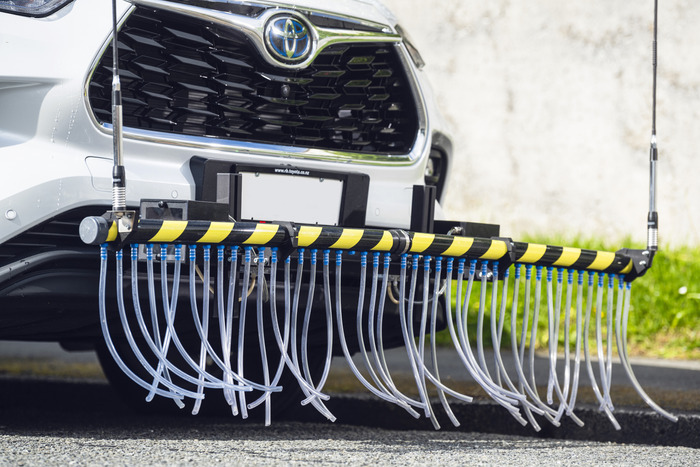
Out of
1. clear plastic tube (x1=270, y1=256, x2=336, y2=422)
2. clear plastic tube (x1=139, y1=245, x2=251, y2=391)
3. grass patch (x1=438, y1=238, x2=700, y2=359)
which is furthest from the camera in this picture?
grass patch (x1=438, y1=238, x2=700, y2=359)

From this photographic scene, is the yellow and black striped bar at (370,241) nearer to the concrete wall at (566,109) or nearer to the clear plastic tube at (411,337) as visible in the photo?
the clear plastic tube at (411,337)

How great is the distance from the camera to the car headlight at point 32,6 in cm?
257

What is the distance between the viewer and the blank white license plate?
288 cm

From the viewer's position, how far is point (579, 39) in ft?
25.4

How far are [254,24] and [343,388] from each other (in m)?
2.09

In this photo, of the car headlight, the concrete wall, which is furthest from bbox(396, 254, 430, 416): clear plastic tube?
the concrete wall

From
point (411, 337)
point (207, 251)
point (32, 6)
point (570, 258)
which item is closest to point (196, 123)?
point (207, 251)

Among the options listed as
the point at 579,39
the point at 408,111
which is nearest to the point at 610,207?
the point at 579,39

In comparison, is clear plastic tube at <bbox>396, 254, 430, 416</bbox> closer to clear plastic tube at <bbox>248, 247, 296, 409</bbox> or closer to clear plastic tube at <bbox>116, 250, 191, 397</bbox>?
clear plastic tube at <bbox>248, 247, 296, 409</bbox>

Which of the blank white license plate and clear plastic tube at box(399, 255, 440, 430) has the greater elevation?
the blank white license plate

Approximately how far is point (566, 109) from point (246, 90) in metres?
5.20

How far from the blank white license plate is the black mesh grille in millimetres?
154

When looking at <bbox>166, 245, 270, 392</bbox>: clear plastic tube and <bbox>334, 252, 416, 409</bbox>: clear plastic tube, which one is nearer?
<bbox>166, 245, 270, 392</bbox>: clear plastic tube

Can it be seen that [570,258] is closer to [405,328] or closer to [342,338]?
[405,328]
